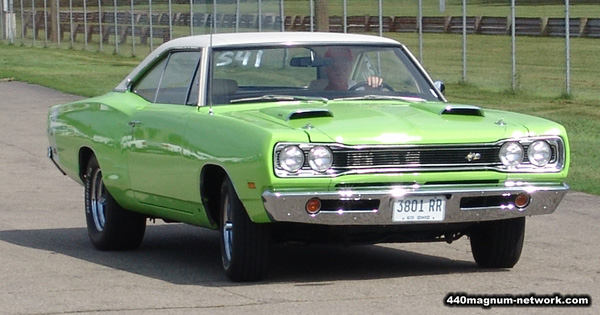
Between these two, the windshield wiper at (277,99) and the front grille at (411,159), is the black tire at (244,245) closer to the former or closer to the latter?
the front grille at (411,159)

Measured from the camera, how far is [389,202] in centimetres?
742

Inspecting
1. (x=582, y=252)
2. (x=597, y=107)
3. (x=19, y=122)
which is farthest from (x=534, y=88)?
(x=582, y=252)

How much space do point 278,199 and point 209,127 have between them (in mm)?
948

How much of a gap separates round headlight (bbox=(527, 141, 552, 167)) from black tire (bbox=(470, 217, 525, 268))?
45 centimetres

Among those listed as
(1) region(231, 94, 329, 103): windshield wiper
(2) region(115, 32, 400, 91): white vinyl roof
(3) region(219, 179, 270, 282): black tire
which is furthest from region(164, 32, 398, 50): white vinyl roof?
(3) region(219, 179, 270, 282): black tire

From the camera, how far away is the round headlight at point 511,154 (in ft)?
25.4

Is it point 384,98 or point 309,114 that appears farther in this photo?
point 384,98

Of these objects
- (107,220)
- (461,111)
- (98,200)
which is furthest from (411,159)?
(98,200)

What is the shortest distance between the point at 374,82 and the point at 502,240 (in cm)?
149

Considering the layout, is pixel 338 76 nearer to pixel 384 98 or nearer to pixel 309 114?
pixel 384 98

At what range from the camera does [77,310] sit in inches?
279

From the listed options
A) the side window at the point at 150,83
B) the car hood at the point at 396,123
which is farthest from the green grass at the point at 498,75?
the side window at the point at 150,83

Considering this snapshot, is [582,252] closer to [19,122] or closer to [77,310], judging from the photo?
[77,310]

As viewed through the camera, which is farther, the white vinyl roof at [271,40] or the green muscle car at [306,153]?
the white vinyl roof at [271,40]
